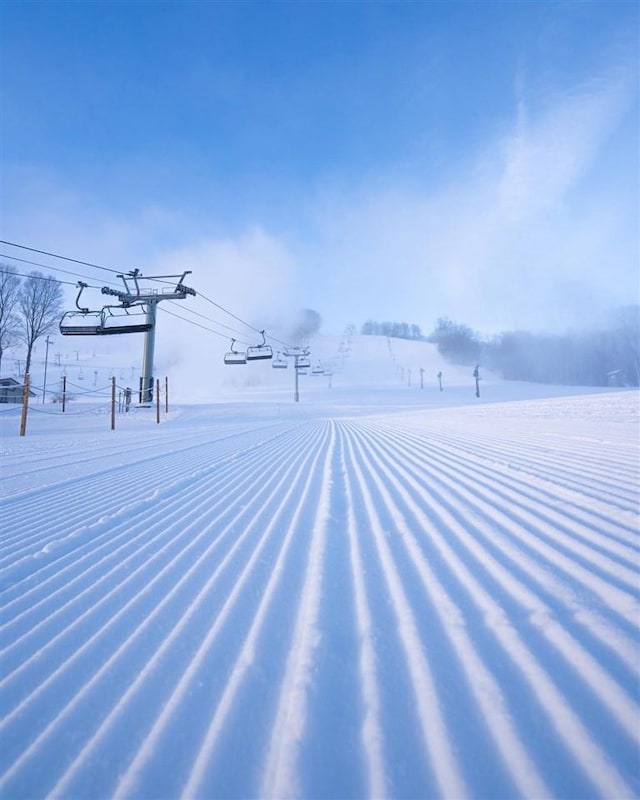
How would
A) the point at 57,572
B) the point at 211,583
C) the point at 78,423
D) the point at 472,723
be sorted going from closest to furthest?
the point at 472,723
the point at 211,583
the point at 57,572
the point at 78,423

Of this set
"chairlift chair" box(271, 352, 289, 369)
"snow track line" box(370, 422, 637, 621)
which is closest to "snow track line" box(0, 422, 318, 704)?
"snow track line" box(370, 422, 637, 621)

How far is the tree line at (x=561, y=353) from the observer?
57.9 meters

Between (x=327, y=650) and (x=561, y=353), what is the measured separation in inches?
3241

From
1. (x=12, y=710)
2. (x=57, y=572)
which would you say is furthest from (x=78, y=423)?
(x=12, y=710)

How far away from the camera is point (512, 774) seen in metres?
0.96

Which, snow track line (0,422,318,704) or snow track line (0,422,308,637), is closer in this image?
snow track line (0,422,318,704)

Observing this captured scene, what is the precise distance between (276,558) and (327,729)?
1192mm

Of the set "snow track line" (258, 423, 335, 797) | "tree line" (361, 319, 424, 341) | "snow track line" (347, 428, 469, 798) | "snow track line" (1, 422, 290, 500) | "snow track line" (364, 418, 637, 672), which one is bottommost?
"snow track line" (1, 422, 290, 500)

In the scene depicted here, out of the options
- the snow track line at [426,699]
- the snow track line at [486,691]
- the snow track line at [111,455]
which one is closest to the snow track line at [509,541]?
the snow track line at [486,691]

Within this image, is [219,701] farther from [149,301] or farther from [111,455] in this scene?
[149,301]

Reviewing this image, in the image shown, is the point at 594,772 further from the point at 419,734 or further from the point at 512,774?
the point at 419,734

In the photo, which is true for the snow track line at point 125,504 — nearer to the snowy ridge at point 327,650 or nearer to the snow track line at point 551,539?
the snowy ridge at point 327,650

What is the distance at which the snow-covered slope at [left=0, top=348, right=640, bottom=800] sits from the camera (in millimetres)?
995

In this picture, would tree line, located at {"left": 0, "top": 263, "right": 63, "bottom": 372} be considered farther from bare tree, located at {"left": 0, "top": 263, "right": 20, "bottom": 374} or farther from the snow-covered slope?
the snow-covered slope
